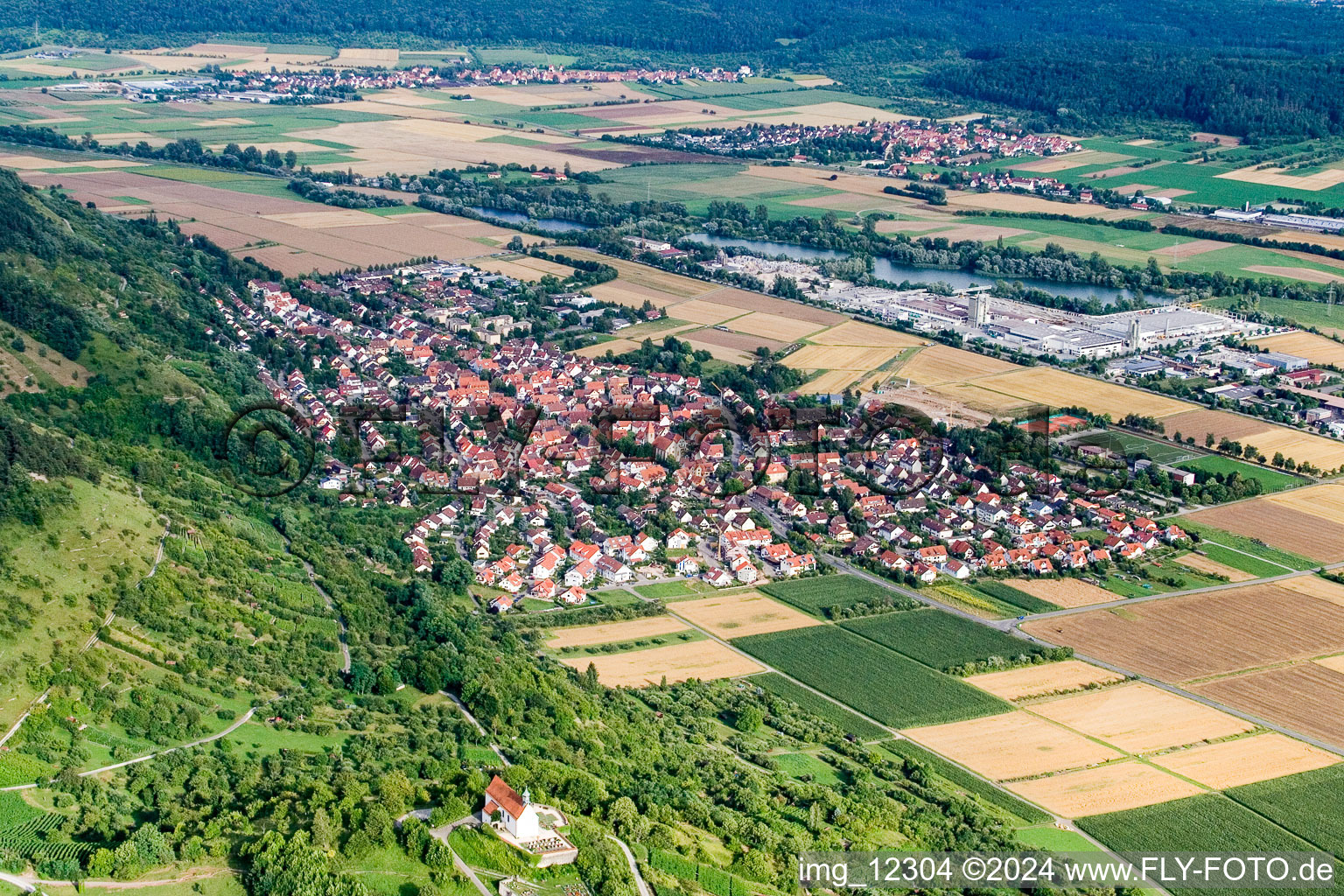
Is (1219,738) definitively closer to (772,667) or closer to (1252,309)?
(772,667)

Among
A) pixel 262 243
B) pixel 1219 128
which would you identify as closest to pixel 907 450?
pixel 262 243

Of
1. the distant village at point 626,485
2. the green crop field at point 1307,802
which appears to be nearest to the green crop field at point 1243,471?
the distant village at point 626,485

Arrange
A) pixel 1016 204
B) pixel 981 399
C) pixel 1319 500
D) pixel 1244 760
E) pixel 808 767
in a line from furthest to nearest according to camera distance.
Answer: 1. pixel 1016 204
2. pixel 981 399
3. pixel 1319 500
4. pixel 1244 760
5. pixel 808 767

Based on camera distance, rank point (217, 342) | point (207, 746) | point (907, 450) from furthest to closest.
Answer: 1. point (217, 342)
2. point (907, 450)
3. point (207, 746)

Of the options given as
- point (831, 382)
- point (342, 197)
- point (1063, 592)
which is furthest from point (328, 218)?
point (1063, 592)

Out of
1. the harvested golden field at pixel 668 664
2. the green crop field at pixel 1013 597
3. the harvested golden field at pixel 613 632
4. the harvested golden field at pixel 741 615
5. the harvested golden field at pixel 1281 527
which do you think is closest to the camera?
the harvested golden field at pixel 668 664

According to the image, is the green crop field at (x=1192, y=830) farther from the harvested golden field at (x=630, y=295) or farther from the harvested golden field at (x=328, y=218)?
the harvested golden field at (x=328, y=218)

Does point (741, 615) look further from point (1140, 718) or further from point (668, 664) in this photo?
point (1140, 718)
